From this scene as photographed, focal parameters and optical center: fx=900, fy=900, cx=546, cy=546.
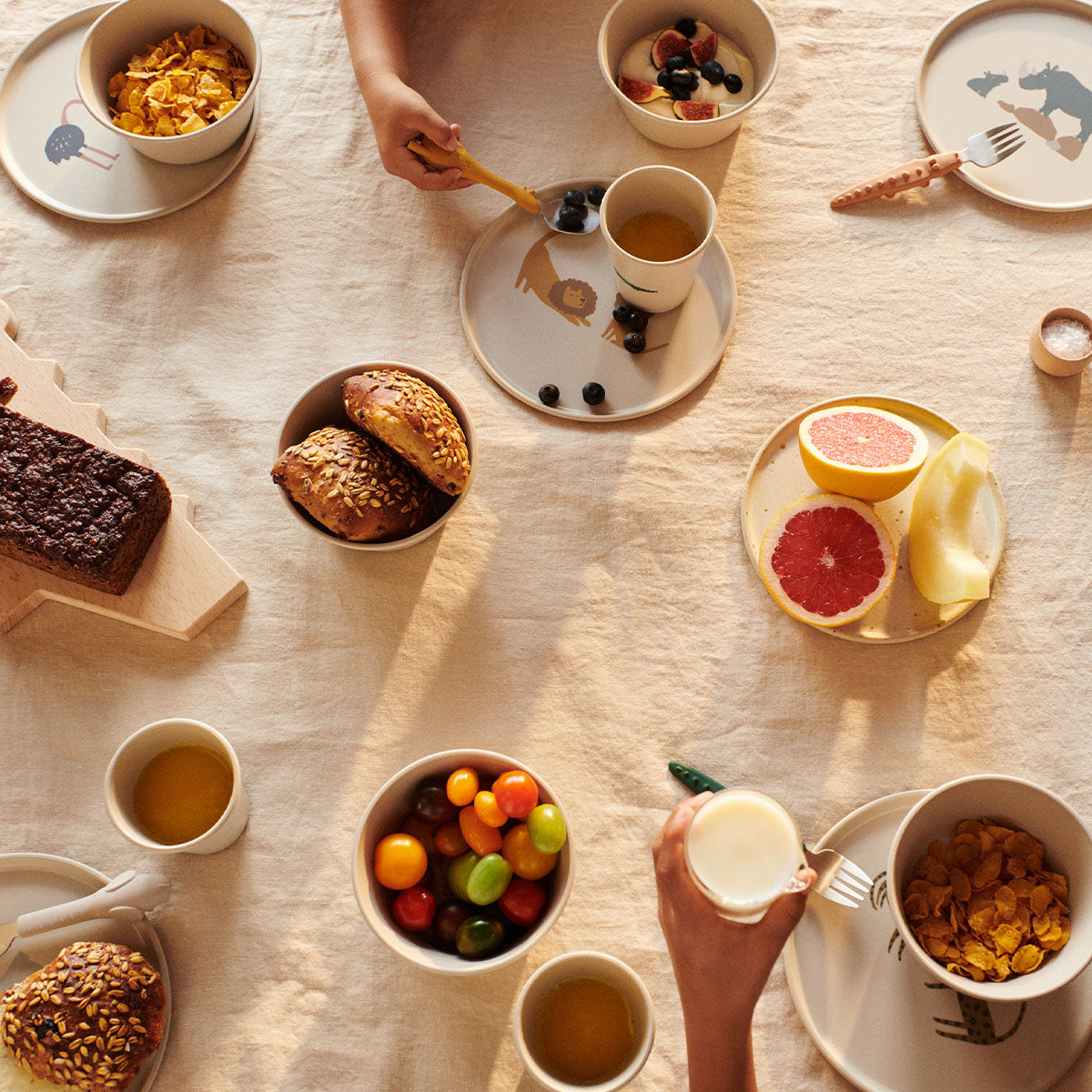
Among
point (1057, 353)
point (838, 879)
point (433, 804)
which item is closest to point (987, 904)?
point (838, 879)

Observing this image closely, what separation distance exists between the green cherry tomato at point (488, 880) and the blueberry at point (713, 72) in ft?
4.06

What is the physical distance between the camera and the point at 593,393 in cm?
138

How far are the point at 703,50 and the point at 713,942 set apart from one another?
1.34m

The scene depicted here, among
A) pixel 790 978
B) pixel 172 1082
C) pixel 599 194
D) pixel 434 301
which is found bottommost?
pixel 172 1082

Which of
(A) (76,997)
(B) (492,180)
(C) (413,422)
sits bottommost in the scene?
(A) (76,997)

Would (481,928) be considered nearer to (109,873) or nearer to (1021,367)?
(109,873)

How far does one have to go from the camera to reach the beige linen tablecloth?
1.27 m

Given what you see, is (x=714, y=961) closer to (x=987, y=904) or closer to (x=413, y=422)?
(x=987, y=904)

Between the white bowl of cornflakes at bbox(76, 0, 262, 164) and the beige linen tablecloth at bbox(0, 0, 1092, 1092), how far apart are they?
92 millimetres

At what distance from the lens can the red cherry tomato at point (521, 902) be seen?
1131mm

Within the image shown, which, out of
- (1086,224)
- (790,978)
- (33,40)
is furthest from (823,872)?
(33,40)

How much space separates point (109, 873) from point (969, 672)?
4.20 ft

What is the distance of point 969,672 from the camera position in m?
1.32

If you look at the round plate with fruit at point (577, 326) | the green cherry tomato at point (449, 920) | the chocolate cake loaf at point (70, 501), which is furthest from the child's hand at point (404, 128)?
the green cherry tomato at point (449, 920)
